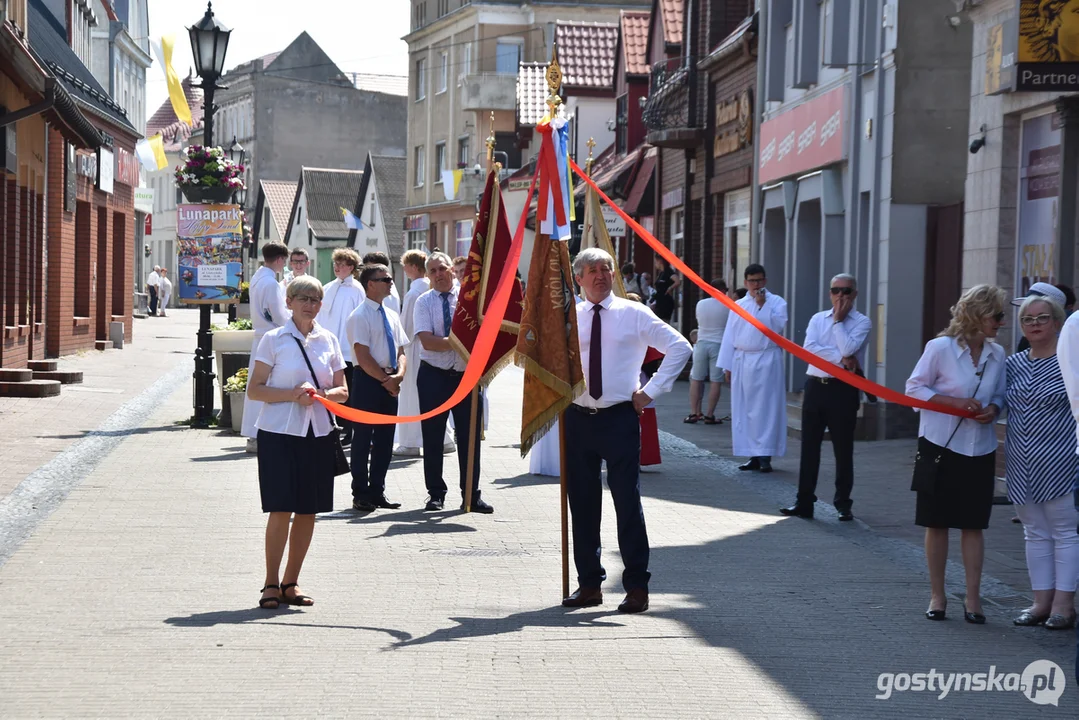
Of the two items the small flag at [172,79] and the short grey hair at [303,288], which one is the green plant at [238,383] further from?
the small flag at [172,79]

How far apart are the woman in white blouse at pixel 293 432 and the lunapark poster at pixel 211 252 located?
10424 millimetres

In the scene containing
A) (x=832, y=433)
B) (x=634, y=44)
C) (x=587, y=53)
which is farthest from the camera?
(x=587, y=53)

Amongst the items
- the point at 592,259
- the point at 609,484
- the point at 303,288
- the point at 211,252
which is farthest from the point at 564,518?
the point at 211,252

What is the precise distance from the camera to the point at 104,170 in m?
30.7

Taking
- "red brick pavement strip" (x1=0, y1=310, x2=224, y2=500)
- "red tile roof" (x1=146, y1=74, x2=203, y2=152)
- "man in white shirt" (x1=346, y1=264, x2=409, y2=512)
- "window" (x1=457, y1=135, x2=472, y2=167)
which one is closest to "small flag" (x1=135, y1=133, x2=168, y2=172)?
"red brick pavement strip" (x1=0, y1=310, x2=224, y2=500)

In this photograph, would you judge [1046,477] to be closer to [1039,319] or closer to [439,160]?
[1039,319]

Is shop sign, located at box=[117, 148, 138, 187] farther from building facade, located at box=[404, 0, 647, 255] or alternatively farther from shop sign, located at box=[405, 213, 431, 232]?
shop sign, located at box=[405, 213, 431, 232]

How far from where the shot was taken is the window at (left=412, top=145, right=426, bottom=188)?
64438 mm

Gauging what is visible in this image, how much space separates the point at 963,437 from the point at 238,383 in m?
9.77

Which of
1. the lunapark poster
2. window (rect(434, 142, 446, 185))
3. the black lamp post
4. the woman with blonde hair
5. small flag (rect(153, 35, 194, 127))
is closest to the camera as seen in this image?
the woman with blonde hair

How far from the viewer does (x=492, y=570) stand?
8.88 metres

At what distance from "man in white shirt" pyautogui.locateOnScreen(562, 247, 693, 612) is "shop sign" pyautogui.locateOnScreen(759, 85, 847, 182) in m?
12.4

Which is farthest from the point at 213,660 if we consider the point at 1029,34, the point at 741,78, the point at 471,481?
the point at 741,78

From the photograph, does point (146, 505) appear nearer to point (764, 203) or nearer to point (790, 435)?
point (790, 435)
